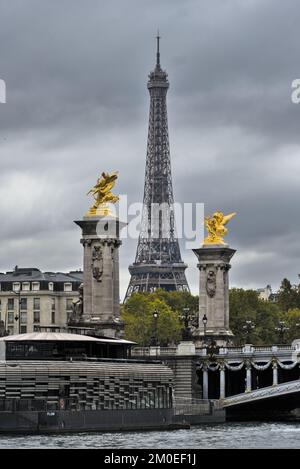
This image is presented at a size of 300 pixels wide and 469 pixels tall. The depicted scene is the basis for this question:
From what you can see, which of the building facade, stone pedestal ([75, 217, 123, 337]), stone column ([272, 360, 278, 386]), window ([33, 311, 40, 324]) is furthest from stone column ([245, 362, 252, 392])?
window ([33, 311, 40, 324])

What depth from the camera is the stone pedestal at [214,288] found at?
155750 mm

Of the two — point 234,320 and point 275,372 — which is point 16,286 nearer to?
point 234,320

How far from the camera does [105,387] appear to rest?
382ft

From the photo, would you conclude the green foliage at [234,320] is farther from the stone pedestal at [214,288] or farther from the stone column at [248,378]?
the stone column at [248,378]

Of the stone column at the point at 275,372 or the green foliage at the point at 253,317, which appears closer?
the stone column at the point at 275,372

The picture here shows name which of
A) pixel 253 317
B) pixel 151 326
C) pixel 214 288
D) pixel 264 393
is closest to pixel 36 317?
pixel 151 326

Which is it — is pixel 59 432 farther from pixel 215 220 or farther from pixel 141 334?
pixel 141 334

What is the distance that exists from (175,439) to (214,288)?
55.9 metres

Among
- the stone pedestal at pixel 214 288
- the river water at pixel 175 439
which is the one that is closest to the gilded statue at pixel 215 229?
the stone pedestal at pixel 214 288

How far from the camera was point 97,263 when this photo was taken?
14912 cm

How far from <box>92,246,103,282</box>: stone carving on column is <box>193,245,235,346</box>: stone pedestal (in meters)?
10.9

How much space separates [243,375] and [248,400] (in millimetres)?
9199

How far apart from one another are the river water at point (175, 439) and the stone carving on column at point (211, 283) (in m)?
38.6
